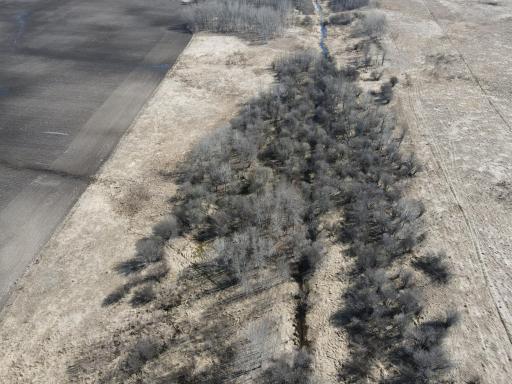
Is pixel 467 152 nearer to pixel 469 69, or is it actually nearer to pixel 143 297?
pixel 469 69

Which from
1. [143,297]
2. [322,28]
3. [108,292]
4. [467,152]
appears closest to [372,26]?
[322,28]

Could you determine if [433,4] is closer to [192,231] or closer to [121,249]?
[192,231]

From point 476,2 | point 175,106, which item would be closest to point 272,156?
point 175,106

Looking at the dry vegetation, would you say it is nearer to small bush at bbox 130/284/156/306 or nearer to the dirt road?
small bush at bbox 130/284/156/306

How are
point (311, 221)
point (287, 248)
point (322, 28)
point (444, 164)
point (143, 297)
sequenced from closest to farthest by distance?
point (143, 297), point (287, 248), point (311, 221), point (444, 164), point (322, 28)

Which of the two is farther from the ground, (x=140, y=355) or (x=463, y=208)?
(x=463, y=208)

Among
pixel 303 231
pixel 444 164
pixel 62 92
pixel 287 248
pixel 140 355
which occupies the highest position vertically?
pixel 62 92

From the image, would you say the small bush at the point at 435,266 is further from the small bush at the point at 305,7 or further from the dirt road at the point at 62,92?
the small bush at the point at 305,7

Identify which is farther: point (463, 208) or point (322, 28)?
point (322, 28)
